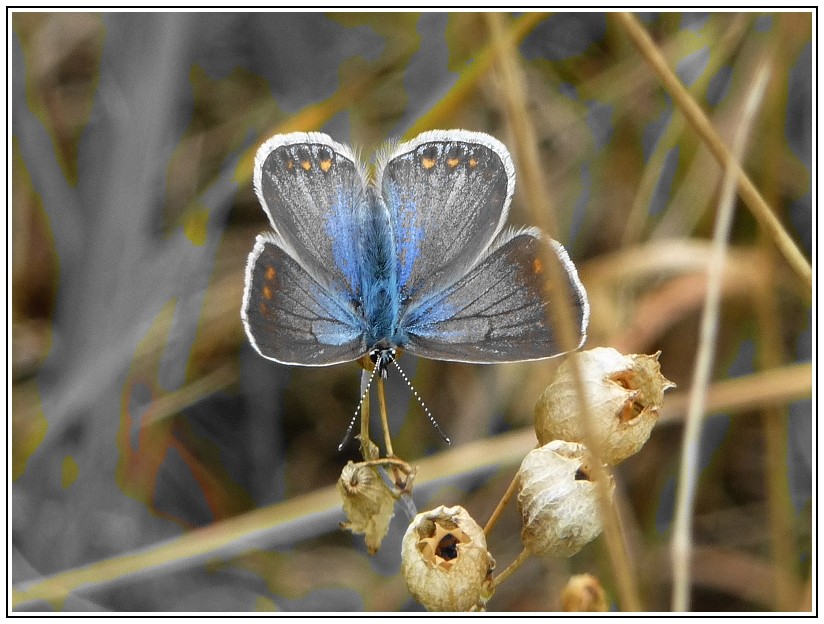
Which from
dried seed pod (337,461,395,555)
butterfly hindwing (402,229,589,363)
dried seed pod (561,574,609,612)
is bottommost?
dried seed pod (561,574,609,612)

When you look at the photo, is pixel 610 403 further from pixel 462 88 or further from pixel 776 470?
pixel 462 88

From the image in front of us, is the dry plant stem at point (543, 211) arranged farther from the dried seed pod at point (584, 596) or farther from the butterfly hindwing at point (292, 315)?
the butterfly hindwing at point (292, 315)

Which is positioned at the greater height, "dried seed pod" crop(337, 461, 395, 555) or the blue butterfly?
the blue butterfly

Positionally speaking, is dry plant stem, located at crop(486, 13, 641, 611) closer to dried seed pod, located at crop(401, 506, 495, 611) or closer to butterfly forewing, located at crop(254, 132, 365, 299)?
dried seed pod, located at crop(401, 506, 495, 611)

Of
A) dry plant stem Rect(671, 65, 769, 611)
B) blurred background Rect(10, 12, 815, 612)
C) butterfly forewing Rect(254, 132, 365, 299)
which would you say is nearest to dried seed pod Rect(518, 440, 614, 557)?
dry plant stem Rect(671, 65, 769, 611)

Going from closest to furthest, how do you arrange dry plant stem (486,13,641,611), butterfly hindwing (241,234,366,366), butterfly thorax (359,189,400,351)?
dry plant stem (486,13,641,611), butterfly hindwing (241,234,366,366), butterfly thorax (359,189,400,351)

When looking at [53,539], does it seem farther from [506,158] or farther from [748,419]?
[748,419]
